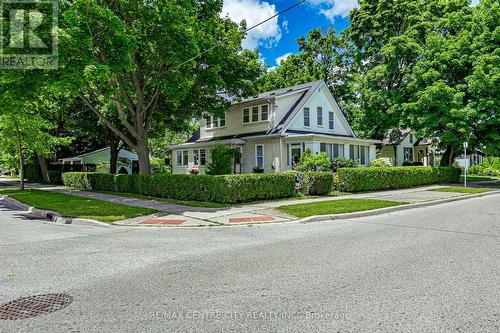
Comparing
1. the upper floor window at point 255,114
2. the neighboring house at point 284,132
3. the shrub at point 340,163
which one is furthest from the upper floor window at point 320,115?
the upper floor window at point 255,114

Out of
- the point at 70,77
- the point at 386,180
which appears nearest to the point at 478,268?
the point at 70,77

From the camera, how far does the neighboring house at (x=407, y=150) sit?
4322cm

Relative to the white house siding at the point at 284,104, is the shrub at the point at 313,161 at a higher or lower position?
lower

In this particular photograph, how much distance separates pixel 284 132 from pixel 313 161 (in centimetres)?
464

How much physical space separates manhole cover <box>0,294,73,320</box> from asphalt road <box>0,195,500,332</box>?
142 millimetres

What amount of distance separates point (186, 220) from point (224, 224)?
148 cm

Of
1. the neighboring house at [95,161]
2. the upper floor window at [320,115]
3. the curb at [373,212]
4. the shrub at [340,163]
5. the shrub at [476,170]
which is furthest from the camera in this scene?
the shrub at [476,170]

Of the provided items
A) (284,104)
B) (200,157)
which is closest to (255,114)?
(284,104)

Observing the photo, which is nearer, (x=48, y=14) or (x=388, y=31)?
(x=48, y=14)

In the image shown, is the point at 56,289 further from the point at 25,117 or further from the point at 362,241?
the point at 25,117

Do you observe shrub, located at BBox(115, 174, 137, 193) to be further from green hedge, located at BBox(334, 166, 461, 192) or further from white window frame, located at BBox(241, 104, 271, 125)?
green hedge, located at BBox(334, 166, 461, 192)

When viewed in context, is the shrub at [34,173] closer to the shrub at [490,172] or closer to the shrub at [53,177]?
the shrub at [53,177]

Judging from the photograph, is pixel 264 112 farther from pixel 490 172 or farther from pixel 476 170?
pixel 476 170

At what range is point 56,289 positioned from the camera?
4.86m
